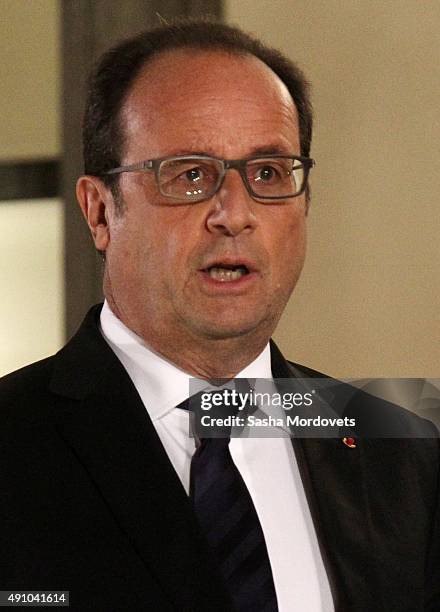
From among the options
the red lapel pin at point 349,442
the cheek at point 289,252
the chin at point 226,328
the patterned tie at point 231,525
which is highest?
the cheek at point 289,252

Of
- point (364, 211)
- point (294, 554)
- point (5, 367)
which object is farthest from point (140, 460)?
point (364, 211)

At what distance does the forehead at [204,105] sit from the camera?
0.96 meters

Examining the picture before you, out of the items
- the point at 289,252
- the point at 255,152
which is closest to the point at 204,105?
the point at 255,152

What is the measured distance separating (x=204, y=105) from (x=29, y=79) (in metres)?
0.35

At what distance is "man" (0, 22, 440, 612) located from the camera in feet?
2.86

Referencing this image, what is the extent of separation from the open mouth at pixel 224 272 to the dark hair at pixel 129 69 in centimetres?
16

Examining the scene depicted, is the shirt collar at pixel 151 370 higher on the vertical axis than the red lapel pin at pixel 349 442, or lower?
higher

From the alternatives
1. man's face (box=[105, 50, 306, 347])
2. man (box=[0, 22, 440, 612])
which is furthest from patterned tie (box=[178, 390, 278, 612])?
man's face (box=[105, 50, 306, 347])

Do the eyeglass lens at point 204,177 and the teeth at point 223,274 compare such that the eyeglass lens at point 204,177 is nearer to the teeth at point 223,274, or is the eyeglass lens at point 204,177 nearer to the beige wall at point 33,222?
the teeth at point 223,274

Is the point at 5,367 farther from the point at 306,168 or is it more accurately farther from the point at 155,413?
the point at 306,168

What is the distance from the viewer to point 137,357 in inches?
39.5

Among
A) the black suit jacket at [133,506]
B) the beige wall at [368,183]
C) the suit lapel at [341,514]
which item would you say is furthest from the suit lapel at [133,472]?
the beige wall at [368,183]

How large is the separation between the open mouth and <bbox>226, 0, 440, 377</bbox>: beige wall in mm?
227

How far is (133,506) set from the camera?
2.88 feet
